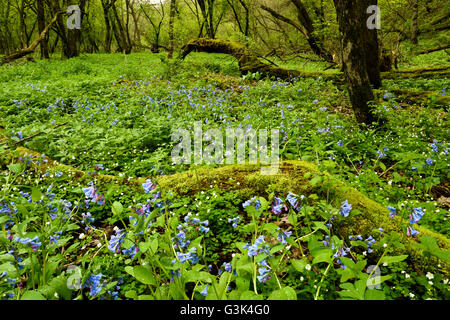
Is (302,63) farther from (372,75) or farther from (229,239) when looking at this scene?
(229,239)

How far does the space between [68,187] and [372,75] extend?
6252 mm

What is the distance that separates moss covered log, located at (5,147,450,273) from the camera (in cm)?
169

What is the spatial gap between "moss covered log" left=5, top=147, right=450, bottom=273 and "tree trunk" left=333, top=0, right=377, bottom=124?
240cm

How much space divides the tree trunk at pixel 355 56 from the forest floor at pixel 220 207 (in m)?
0.30

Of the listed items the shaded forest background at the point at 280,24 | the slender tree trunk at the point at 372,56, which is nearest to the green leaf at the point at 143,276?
the slender tree trunk at the point at 372,56

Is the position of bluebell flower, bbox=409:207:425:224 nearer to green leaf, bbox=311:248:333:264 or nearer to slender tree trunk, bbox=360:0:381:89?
green leaf, bbox=311:248:333:264

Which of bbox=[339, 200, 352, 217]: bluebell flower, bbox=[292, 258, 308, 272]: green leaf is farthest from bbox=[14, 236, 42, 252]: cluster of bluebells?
bbox=[339, 200, 352, 217]: bluebell flower

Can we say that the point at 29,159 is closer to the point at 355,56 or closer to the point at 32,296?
the point at 32,296

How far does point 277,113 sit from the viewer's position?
14.6 ft

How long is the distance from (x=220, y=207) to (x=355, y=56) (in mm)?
3348

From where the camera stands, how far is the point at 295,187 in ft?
6.73

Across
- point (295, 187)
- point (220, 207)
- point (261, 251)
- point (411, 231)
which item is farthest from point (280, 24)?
point (261, 251)

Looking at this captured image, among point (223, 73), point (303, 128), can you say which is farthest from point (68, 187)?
point (223, 73)

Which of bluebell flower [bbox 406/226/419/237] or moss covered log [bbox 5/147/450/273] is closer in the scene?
bluebell flower [bbox 406/226/419/237]
